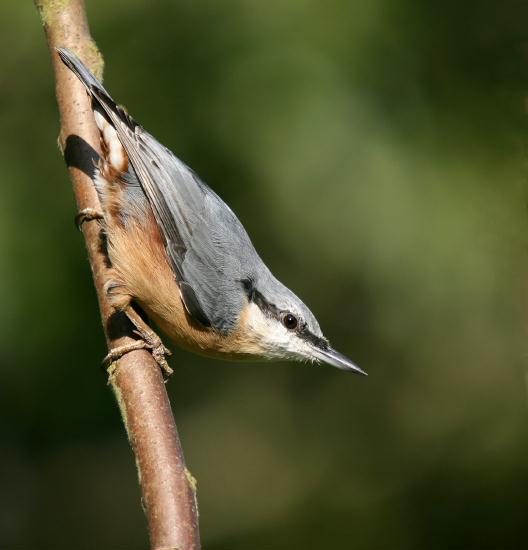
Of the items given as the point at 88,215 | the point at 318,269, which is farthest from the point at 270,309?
the point at 88,215

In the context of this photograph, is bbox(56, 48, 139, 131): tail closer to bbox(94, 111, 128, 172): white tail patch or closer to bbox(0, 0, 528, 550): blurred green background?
bbox(94, 111, 128, 172): white tail patch

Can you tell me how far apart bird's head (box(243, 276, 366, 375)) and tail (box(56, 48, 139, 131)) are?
2.69 ft

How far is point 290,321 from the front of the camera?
11.3ft

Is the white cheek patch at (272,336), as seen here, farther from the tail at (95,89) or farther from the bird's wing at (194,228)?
the tail at (95,89)

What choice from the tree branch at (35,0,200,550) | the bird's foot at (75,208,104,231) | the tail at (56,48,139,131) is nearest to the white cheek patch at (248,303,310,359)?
the tree branch at (35,0,200,550)

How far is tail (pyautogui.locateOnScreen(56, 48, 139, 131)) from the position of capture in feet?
10.3

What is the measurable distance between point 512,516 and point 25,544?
2.38m

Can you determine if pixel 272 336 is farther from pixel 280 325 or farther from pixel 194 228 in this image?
pixel 194 228

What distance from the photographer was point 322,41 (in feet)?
11.7

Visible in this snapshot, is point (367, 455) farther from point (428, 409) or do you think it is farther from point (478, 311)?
point (478, 311)

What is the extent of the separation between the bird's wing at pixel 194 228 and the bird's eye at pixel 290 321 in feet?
0.61

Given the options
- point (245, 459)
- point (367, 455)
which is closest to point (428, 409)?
point (367, 455)

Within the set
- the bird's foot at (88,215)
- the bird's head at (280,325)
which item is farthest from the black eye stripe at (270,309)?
the bird's foot at (88,215)

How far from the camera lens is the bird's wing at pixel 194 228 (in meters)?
3.39
